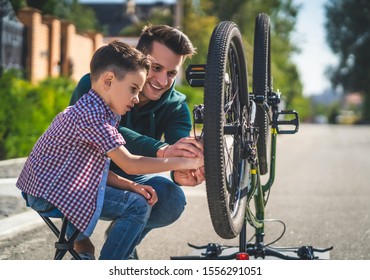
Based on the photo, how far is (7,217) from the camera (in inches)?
225

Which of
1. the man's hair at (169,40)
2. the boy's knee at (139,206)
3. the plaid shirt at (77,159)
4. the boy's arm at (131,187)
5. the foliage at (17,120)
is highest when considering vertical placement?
the man's hair at (169,40)

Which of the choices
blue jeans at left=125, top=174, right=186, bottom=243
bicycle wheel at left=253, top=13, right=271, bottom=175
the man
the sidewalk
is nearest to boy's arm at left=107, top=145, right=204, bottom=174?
the man

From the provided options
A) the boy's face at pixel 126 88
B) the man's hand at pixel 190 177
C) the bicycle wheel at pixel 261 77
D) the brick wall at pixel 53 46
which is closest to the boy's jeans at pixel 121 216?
the man's hand at pixel 190 177

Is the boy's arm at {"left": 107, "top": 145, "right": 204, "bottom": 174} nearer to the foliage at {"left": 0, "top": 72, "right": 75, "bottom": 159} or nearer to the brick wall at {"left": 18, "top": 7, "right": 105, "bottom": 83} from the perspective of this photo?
the foliage at {"left": 0, "top": 72, "right": 75, "bottom": 159}

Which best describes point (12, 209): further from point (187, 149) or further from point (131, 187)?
point (187, 149)

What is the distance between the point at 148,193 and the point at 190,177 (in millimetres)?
214

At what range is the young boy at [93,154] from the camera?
3053 mm

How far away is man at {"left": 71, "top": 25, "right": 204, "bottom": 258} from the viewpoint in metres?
3.40

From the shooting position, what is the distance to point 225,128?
3.06 meters

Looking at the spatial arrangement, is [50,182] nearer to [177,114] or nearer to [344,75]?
[177,114]

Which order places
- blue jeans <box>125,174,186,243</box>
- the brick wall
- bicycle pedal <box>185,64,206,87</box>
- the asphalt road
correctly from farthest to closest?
the brick wall → the asphalt road → blue jeans <box>125,174,186,243</box> → bicycle pedal <box>185,64,206,87</box>

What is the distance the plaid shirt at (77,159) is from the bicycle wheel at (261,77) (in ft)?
3.41

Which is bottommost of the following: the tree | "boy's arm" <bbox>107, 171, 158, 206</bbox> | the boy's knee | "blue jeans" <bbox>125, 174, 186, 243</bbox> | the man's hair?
the tree

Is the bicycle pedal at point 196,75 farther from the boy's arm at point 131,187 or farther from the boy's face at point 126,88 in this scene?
the boy's arm at point 131,187
